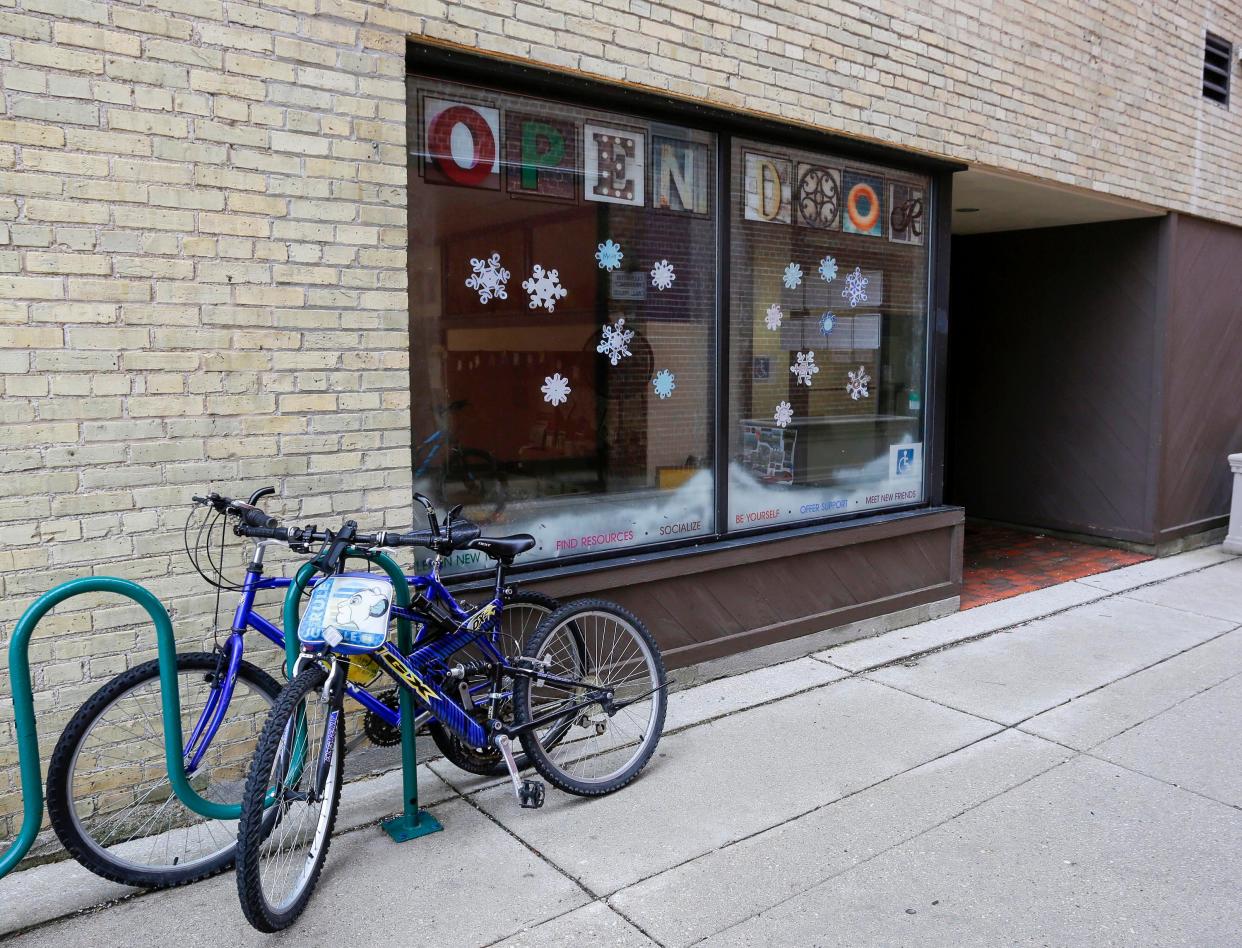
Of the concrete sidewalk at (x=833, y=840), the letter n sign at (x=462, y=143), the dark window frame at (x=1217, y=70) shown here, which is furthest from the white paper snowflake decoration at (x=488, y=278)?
the dark window frame at (x=1217, y=70)

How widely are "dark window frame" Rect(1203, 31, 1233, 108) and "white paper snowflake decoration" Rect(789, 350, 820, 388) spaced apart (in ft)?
17.0

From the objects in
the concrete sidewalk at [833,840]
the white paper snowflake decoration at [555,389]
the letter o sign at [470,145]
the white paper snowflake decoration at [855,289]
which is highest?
the letter o sign at [470,145]

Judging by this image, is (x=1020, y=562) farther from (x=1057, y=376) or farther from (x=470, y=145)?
(x=470, y=145)

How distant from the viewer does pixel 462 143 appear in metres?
4.43


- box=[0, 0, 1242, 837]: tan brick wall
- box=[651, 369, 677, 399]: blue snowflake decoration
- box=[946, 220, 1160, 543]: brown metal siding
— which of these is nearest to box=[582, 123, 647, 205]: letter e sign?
box=[0, 0, 1242, 837]: tan brick wall

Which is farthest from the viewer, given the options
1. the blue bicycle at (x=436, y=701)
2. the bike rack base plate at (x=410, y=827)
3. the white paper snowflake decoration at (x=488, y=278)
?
the white paper snowflake decoration at (x=488, y=278)

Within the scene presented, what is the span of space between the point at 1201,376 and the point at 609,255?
248 inches

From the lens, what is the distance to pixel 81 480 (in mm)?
3400

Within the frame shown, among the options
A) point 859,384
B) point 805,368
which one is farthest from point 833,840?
point 859,384

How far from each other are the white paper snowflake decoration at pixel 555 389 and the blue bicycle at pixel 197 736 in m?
1.21

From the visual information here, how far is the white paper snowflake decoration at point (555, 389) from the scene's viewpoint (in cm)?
488

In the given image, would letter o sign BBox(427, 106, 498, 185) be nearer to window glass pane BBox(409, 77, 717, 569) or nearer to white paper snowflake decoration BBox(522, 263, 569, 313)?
window glass pane BBox(409, 77, 717, 569)

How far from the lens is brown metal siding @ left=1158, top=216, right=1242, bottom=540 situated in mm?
8305

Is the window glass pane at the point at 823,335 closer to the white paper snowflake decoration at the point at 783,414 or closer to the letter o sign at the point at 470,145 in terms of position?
the white paper snowflake decoration at the point at 783,414
